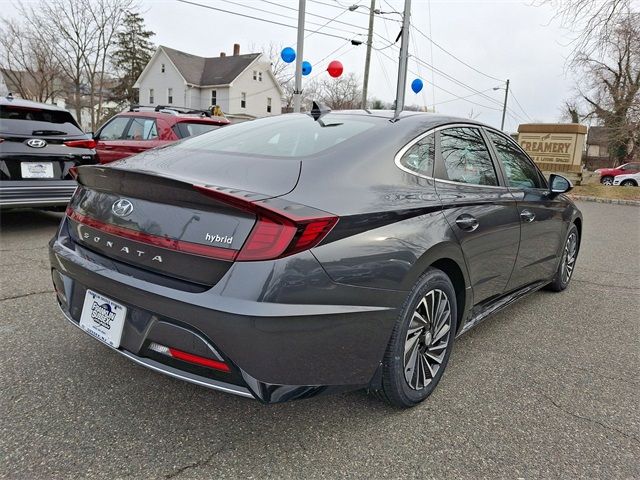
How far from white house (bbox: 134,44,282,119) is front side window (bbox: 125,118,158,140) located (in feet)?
Answer: 106

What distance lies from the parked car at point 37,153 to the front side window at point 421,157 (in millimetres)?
4220

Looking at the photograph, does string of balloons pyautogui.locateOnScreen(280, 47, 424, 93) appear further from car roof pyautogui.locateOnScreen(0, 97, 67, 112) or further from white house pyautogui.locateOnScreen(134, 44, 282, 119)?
white house pyautogui.locateOnScreen(134, 44, 282, 119)

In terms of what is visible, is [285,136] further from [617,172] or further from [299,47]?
[617,172]

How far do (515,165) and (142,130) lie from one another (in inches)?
222

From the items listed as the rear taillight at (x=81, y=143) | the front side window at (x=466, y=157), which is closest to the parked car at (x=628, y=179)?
the front side window at (x=466, y=157)

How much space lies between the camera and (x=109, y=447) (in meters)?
2.02

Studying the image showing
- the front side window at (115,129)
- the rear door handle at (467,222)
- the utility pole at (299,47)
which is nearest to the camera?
the rear door handle at (467,222)

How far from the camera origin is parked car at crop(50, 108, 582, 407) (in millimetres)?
1811

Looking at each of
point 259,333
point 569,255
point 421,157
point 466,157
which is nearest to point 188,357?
point 259,333

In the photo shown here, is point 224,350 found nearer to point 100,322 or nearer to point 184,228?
point 184,228

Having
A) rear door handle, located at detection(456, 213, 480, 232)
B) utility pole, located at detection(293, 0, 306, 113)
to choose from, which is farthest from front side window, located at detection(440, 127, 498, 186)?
utility pole, located at detection(293, 0, 306, 113)

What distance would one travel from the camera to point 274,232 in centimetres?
180

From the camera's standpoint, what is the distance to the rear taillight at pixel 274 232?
1793 mm

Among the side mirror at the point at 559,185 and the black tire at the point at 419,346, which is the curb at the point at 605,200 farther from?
the black tire at the point at 419,346
